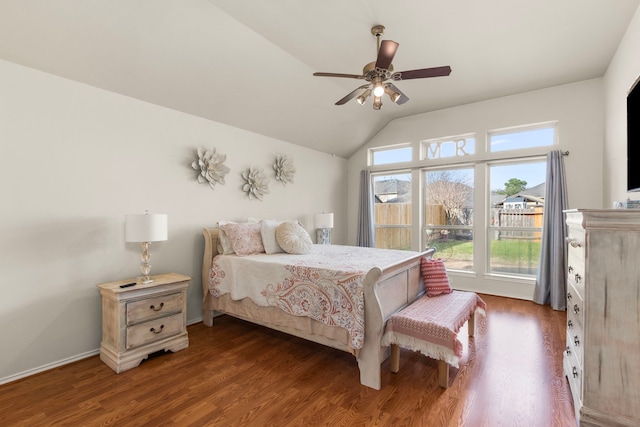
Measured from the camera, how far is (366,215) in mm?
5781

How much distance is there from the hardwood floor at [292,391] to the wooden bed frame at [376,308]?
0.19 m

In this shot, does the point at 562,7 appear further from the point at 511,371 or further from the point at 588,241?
the point at 511,371

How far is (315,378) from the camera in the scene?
7.52ft

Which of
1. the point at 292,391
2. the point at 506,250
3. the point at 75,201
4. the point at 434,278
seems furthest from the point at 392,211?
the point at 75,201

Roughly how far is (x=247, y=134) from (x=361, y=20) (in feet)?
6.88

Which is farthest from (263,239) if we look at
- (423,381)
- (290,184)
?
(423,381)

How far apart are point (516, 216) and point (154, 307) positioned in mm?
4932

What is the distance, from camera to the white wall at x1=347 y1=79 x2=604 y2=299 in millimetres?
3924

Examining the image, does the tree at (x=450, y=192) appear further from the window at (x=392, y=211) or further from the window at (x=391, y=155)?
the window at (x=391, y=155)

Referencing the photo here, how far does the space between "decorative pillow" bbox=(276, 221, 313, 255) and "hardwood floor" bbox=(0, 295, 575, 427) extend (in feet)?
3.21

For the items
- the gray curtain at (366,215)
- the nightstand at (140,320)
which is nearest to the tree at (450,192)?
the gray curtain at (366,215)

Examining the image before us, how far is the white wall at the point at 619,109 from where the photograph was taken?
2686 millimetres

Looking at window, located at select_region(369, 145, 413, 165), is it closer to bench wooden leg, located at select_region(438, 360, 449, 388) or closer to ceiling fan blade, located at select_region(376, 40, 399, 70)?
ceiling fan blade, located at select_region(376, 40, 399, 70)

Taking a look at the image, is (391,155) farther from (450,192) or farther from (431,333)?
(431,333)
